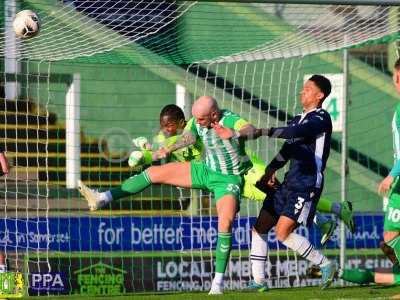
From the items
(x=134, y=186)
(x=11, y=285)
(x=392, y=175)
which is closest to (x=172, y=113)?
(x=134, y=186)

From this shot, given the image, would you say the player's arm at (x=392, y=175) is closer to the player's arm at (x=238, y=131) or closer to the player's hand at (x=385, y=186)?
the player's hand at (x=385, y=186)

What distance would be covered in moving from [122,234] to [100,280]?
0.66 meters

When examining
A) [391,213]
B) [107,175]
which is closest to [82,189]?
[391,213]

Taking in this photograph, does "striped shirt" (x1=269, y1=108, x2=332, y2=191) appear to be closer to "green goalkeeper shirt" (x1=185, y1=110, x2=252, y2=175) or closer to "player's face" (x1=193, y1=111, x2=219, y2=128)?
"green goalkeeper shirt" (x1=185, y1=110, x2=252, y2=175)

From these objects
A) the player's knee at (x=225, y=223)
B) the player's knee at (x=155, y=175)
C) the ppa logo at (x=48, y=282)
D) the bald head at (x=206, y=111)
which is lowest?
the ppa logo at (x=48, y=282)

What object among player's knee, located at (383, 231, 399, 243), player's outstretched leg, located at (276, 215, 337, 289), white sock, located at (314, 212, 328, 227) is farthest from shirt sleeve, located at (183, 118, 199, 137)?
player's knee, located at (383, 231, 399, 243)

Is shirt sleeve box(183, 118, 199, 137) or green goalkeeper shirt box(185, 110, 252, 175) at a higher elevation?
shirt sleeve box(183, 118, 199, 137)

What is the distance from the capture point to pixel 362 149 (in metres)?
19.1

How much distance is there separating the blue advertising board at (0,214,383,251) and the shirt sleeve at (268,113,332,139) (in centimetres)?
465

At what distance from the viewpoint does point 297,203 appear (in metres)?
11.4

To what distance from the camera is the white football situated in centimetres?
1178

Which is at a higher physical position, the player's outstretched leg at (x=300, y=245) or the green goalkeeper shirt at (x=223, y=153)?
the green goalkeeper shirt at (x=223, y=153)

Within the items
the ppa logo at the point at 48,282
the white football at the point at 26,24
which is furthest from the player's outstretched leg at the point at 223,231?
the ppa logo at the point at 48,282

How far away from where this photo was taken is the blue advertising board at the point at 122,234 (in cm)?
1480
